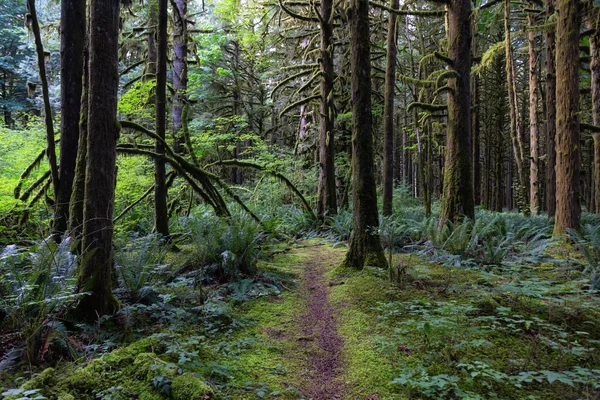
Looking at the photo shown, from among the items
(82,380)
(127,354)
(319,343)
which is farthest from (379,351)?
(82,380)

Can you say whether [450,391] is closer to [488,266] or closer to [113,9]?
[488,266]

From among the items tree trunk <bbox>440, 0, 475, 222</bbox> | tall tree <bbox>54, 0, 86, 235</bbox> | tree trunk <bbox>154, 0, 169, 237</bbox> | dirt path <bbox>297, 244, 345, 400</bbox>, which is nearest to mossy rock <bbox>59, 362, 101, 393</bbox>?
dirt path <bbox>297, 244, 345, 400</bbox>

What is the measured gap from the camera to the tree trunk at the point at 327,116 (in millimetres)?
11711

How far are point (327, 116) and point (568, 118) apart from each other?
21.7 feet

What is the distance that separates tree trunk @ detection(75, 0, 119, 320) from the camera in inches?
147

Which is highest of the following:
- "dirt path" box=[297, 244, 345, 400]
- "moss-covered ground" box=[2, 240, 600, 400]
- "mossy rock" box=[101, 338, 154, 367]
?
"mossy rock" box=[101, 338, 154, 367]

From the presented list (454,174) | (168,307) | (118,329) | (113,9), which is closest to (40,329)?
(118,329)

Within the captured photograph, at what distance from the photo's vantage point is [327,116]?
11.9m

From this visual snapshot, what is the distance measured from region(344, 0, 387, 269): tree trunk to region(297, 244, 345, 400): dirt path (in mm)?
1011

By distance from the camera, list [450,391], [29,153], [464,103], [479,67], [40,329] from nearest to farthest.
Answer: [450,391]
[40,329]
[464,103]
[29,153]
[479,67]

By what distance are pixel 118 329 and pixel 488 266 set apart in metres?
5.86

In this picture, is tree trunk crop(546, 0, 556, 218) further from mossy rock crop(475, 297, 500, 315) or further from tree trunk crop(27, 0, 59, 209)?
tree trunk crop(27, 0, 59, 209)

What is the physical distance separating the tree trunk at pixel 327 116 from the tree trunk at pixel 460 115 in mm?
4367

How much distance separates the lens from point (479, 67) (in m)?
13.0
